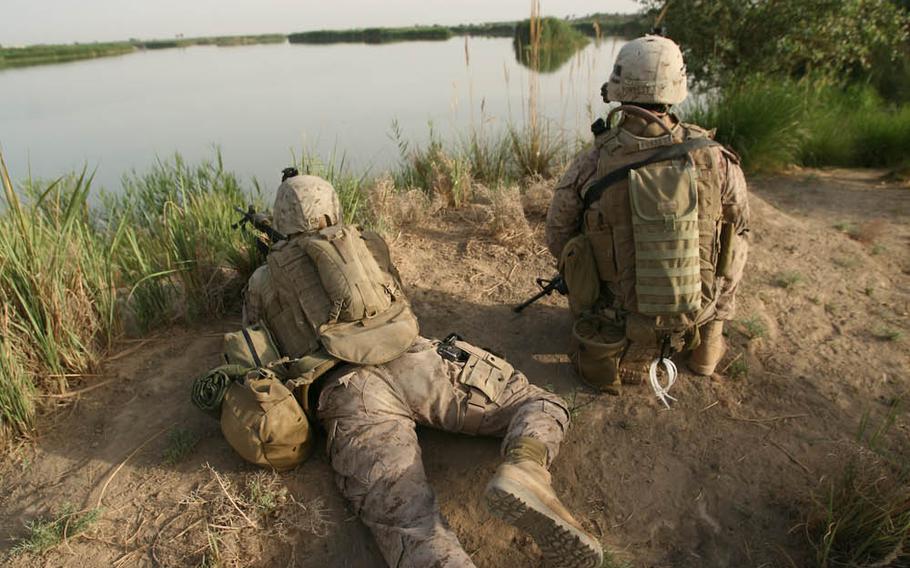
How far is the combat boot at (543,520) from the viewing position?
188cm

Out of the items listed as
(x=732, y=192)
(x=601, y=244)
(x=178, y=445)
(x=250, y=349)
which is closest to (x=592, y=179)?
(x=601, y=244)

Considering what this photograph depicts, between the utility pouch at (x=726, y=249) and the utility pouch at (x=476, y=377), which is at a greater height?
the utility pouch at (x=726, y=249)

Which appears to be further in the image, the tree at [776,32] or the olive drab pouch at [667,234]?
the tree at [776,32]

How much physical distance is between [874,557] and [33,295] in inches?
148

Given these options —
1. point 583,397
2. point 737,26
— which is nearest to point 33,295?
point 583,397

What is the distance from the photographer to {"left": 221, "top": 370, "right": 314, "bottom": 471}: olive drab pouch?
234 cm

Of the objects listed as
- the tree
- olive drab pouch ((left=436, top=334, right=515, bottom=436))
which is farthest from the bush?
olive drab pouch ((left=436, top=334, right=515, bottom=436))

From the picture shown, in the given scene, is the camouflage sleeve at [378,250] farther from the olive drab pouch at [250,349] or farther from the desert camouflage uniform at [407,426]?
the olive drab pouch at [250,349]

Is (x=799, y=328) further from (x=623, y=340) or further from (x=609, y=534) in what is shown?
(x=609, y=534)

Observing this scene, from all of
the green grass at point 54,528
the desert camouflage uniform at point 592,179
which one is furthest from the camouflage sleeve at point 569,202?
the green grass at point 54,528

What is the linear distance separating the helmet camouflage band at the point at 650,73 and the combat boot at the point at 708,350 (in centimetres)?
120

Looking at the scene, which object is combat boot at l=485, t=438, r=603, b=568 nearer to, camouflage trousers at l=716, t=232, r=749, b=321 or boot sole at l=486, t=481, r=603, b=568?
boot sole at l=486, t=481, r=603, b=568

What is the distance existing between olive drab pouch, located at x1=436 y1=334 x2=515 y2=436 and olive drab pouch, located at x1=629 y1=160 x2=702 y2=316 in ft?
2.64

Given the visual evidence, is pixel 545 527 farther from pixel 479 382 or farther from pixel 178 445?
pixel 178 445
